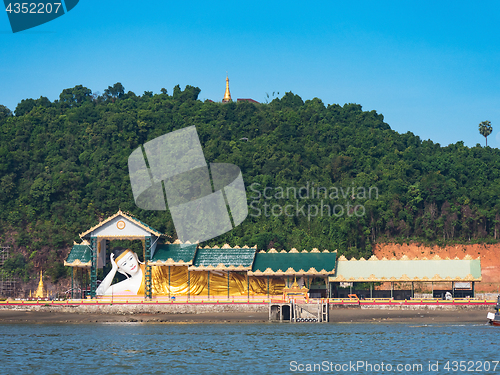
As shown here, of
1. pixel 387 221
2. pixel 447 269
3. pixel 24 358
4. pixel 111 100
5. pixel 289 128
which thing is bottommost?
pixel 24 358

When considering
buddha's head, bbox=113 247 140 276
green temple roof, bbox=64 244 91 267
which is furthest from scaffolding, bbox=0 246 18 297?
buddha's head, bbox=113 247 140 276

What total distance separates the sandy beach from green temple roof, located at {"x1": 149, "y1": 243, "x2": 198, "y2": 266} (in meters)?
5.28

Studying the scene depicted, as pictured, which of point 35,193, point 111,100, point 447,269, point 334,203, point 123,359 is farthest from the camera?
point 111,100

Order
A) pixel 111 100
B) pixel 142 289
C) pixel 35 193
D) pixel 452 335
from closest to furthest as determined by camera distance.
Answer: pixel 452 335, pixel 142 289, pixel 35 193, pixel 111 100

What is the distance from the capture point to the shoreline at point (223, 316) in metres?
55.4

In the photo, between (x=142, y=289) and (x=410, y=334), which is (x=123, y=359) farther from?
(x=142, y=289)

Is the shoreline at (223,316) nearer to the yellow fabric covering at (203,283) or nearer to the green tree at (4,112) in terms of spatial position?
the yellow fabric covering at (203,283)

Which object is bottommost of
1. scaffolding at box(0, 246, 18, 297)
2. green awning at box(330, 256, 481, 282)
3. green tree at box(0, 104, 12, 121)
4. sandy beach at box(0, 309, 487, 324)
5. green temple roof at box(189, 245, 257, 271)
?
sandy beach at box(0, 309, 487, 324)

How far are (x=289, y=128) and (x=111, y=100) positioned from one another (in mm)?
45223

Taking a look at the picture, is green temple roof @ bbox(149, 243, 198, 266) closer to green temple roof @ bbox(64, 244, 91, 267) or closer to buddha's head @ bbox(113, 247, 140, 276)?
buddha's head @ bbox(113, 247, 140, 276)

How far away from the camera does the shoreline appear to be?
55.4 meters

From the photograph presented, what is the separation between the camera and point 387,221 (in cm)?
9919

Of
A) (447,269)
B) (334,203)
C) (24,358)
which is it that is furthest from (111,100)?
(24,358)

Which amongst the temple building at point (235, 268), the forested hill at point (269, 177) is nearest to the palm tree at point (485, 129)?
the forested hill at point (269, 177)
